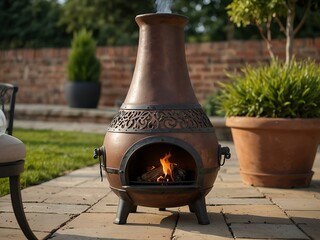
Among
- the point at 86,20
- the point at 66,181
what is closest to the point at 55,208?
the point at 66,181

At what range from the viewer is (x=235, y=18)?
20.7 ft

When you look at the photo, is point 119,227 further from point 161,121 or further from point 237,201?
point 237,201

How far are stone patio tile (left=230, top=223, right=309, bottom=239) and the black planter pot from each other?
852 centimetres

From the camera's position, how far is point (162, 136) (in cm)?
302

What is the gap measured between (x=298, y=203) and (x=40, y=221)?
1.80 meters

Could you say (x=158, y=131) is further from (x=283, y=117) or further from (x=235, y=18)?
(x=235, y=18)

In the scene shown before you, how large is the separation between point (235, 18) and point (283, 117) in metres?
2.14

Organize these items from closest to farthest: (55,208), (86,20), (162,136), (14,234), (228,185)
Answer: (14,234), (162,136), (55,208), (228,185), (86,20)

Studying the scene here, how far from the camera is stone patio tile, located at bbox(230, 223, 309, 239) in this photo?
2.85 m

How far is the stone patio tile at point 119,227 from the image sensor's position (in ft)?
9.41

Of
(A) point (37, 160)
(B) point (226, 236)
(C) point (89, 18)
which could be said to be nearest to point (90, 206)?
(B) point (226, 236)

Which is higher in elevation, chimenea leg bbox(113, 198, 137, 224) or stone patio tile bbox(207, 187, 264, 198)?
chimenea leg bbox(113, 198, 137, 224)

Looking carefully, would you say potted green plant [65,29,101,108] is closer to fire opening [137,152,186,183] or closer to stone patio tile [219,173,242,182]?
stone patio tile [219,173,242,182]

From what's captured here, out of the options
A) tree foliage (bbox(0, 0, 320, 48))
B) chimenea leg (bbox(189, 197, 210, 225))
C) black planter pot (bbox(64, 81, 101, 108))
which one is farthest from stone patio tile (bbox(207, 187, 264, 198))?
tree foliage (bbox(0, 0, 320, 48))
